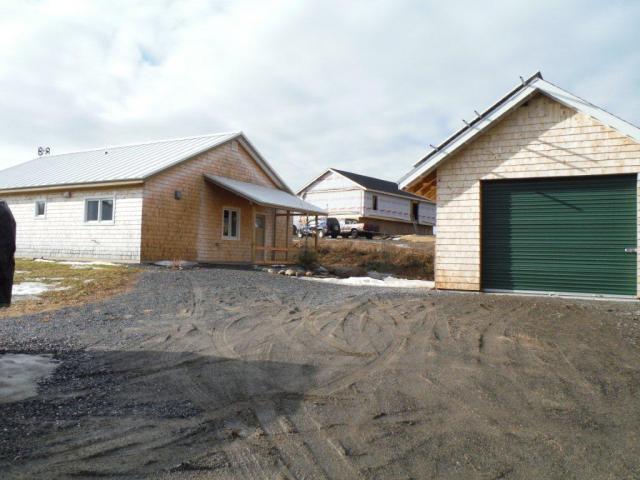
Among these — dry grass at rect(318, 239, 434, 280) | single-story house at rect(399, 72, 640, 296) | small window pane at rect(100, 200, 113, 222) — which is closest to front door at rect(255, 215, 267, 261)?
dry grass at rect(318, 239, 434, 280)

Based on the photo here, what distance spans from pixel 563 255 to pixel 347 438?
10061mm

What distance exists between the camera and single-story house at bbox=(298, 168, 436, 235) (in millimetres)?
42906

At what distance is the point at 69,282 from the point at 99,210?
20.5 ft

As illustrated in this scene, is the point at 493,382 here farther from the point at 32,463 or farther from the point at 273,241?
the point at 273,241

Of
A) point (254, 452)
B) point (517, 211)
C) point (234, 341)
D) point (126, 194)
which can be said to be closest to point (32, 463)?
point (254, 452)

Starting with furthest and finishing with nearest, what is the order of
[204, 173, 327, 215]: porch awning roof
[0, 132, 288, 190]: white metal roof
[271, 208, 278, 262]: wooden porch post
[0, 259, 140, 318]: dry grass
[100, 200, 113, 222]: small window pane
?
1. [271, 208, 278, 262]: wooden porch post
2. [204, 173, 327, 215]: porch awning roof
3. [0, 132, 288, 190]: white metal roof
4. [100, 200, 113, 222]: small window pane
5. [0, 259, 140, 318]: dry grass

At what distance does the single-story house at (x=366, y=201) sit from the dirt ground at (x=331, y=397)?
3401 centimetres

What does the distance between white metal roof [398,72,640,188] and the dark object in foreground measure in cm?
1023

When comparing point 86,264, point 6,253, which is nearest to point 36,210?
point 86,264

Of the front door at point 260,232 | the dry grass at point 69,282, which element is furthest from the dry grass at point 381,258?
the dry grass at point 69,282

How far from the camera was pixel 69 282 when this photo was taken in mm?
13648

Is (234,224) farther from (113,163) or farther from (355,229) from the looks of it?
(355,229)

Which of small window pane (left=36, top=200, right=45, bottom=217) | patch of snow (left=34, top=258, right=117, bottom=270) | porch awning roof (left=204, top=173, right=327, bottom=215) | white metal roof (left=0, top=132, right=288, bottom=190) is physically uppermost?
white metal roof (left=0, top=132, right=288, bottom=190)

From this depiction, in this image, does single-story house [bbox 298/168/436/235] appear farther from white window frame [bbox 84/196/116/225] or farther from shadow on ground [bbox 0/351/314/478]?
shadow on ground [bbox 0/351/314/478]
